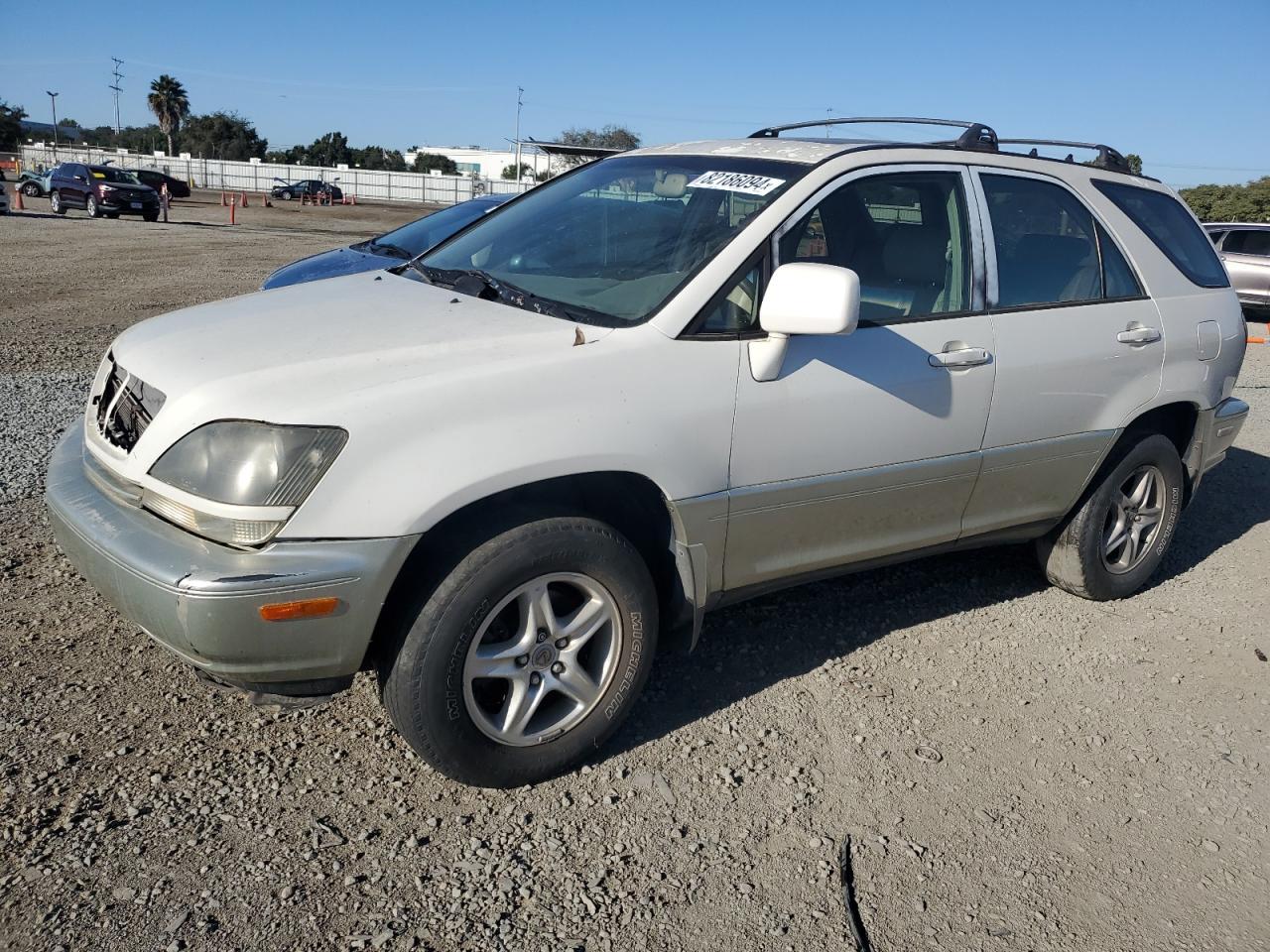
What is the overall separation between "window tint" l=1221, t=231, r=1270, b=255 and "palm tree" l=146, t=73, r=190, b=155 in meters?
89.2

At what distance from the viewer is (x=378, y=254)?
8.00 meters

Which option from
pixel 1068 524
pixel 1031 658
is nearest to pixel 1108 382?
pixel 1068 524

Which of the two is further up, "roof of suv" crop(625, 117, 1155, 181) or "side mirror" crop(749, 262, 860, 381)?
"roof of suv" crop(625, 117, 1155, 181)

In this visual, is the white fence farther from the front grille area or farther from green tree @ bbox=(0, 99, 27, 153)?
the front grille area

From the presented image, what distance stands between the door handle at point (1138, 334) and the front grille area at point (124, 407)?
356 cm

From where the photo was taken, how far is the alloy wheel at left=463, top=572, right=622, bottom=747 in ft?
9.64

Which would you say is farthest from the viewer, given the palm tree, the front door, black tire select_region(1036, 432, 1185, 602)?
the palm tree

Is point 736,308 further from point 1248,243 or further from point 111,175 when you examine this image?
point 111,175

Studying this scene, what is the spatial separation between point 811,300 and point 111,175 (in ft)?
110

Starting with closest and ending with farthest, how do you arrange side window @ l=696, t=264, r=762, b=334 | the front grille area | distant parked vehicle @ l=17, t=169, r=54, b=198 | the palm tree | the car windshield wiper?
the front grille area → side window @ l=696, t=264, r=762, b=334 → the car windshield wiper → distant parked vehicle @ l=17, t=169, r=54, b=198 → the palm tree

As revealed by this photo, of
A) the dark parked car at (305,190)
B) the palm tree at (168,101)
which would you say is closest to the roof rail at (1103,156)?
the dark parked car at (305,190)

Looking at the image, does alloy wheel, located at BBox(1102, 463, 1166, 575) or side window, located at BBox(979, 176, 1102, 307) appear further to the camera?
alloy wheel, located at BBox(1102, 463, 1166, 575)

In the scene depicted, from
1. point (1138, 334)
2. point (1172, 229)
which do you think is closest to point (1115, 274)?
→ point (1138, 334)

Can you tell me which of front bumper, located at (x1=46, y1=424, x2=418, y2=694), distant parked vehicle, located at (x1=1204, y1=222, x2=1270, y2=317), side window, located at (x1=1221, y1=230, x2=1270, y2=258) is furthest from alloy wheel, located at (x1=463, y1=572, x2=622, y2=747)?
side window, located at (x1=1221, y1=230, x2=1270, y2=258)
